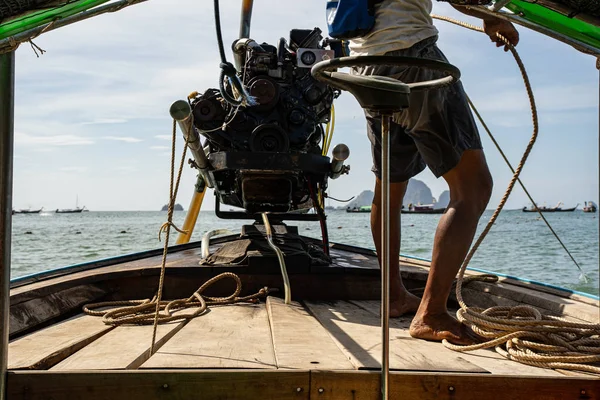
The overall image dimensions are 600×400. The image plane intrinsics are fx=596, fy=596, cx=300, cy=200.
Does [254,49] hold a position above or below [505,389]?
above

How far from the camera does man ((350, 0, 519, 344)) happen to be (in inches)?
74.0

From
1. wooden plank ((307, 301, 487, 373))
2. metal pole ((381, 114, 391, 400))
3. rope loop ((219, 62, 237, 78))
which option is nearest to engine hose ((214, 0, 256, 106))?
rope loop ((219, 62, 237, 78))

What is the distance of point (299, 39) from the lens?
3693mm

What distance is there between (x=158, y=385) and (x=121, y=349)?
1.30 feet

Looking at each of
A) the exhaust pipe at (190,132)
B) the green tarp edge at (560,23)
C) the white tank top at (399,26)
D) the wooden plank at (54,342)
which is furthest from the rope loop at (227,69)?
the green tarp edge at (560,23)

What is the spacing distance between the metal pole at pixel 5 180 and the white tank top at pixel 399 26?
1108 millimetres

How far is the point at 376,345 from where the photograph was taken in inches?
68.3

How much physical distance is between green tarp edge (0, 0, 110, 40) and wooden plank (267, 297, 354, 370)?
934 millimetres

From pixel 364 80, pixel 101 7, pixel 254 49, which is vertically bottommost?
pixel 364 80

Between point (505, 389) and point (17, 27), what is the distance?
1315 mm

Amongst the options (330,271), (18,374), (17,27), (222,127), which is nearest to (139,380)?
(18,374)

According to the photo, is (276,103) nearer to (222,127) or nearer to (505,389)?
(222,127)

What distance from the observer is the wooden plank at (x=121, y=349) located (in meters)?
1.46

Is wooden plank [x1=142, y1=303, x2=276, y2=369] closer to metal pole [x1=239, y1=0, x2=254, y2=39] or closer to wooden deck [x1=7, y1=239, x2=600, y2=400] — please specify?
wooden deck [x1=7, y1=239, x2=600, y2=400]
